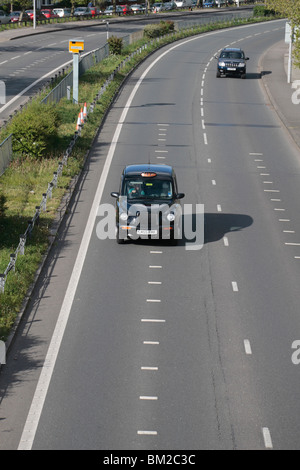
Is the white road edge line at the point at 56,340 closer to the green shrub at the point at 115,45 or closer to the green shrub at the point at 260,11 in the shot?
the green shrub at the point at 115,45

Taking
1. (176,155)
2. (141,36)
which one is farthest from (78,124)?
(141,36)

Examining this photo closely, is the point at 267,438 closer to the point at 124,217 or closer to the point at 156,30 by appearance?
the point at 124,217

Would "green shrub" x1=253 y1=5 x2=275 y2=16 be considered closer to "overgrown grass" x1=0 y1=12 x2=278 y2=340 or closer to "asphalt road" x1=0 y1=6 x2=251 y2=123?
"asphalt road" x1=0 y1=6 x2=251 y2=123

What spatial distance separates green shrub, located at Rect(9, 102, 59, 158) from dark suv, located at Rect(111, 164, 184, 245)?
8782mm

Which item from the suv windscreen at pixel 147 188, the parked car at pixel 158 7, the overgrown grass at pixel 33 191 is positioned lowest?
the parked car at pixel 158 7

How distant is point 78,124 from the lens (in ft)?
127

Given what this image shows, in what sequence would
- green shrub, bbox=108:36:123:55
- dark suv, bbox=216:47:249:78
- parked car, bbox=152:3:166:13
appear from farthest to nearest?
parked car, bbox=152:3:166:13
green shrub, bbox=108:36:123:55
dark suv, bbox=216:47:249:78

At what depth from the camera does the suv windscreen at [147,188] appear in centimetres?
2428

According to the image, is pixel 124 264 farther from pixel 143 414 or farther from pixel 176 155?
pixel 176 155

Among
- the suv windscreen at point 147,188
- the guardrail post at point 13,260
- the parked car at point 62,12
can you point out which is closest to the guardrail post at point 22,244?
the guardrail post at point 13,260

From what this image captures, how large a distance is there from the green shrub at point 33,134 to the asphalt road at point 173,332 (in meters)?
2.00

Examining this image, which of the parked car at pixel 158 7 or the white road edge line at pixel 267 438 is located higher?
the white road edge line at pixel 267 438

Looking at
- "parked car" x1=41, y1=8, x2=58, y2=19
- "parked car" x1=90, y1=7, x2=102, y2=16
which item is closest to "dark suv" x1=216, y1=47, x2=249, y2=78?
"parked car" x1=41, y1=8, x2=58, y2=19

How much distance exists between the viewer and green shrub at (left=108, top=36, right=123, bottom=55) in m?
65.7
